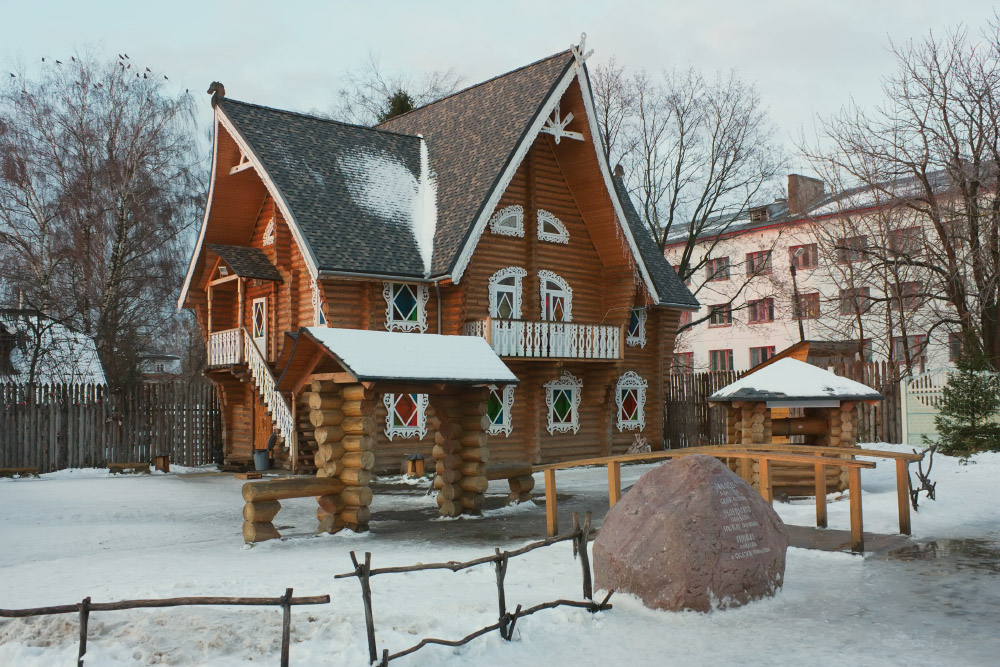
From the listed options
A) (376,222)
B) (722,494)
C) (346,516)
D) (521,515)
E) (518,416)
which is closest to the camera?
(722,494)

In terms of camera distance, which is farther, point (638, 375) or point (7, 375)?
point (638, 375)

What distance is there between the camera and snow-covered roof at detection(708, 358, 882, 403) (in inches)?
645

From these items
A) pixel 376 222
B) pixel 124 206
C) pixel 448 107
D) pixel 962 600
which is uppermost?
pixel 448 107

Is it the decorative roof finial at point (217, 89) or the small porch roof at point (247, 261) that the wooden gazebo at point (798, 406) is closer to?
the small porch roof at point (247, 261)

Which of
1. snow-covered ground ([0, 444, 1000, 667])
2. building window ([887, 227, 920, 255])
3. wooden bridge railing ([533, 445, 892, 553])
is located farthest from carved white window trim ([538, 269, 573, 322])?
wooden bridge railing ([533, 445, 892, 553])

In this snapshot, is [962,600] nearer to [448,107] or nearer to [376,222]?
[376,222]

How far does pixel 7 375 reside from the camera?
2512 centimetres

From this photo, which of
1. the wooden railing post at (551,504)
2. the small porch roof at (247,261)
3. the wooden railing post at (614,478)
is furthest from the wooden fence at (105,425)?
the wooden railing post at (614,478)

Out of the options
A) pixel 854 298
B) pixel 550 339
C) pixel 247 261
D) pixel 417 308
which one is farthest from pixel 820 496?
pixel 247 261

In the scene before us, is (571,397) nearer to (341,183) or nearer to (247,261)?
(341,183)

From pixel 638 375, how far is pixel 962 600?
1838 cm

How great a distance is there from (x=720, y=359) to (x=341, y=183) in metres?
32.4

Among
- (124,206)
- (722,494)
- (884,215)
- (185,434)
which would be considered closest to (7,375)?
(185,434)

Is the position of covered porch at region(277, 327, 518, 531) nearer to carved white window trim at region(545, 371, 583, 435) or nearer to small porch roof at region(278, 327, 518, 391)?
small porch roof at region(278, 327, 518, 391)
